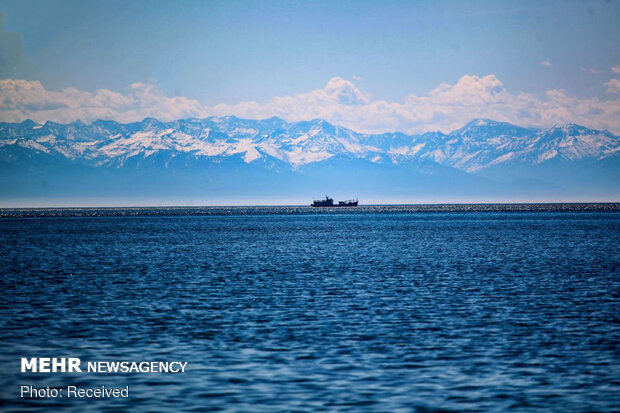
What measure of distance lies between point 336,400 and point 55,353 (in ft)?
32.4

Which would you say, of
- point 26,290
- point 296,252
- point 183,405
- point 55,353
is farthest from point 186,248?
point 183,405

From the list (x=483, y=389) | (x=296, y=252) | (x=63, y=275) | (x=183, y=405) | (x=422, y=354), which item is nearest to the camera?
(x=183, y=405)

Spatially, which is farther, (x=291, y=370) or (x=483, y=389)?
→ (x=291, y=370)

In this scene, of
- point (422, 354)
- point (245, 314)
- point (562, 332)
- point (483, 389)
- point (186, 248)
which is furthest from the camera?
point (186, 248)

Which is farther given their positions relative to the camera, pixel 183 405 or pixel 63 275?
pixel 63 275

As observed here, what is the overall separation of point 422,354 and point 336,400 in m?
5.46

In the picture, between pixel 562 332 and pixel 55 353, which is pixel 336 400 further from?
pixel 562 332

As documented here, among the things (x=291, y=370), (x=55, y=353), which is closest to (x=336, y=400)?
(x=291, y=370)

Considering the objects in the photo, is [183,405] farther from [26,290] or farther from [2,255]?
[2,255]

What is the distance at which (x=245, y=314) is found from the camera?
2991 centimetres

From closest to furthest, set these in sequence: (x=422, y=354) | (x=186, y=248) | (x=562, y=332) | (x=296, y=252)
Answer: (x=422, y=354), (x=562, y=332), (x=296, y=252), (x=186, y=248)

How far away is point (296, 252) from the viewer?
7169 centimetres

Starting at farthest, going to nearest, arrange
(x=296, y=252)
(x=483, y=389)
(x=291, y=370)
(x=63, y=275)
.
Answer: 1. (x=296, y=252)
2. (x=63, y=275)
3. (x=291, y=370)
4. (x=483, y=389)

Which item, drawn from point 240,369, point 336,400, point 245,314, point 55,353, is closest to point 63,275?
point 245,314
